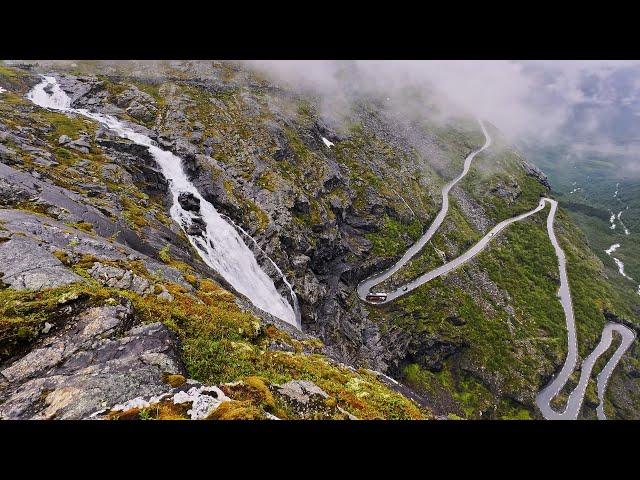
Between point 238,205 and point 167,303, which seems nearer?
point 167,303

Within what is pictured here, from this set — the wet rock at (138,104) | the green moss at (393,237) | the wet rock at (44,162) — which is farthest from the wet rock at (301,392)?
the wet rock at (138,104)

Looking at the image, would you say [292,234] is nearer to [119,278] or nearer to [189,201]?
[189,201]

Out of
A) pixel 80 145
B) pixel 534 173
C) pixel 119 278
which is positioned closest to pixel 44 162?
pixel 80 145

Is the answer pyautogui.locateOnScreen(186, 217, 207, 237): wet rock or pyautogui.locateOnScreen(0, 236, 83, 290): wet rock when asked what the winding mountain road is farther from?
pyautogui.locateOnScreen(0, 236, 83, 290): wet rock

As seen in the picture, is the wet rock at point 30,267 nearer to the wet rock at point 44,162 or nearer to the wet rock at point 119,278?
the wet rock at point 119,278

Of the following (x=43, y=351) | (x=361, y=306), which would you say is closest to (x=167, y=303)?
(x=43, y=351)
